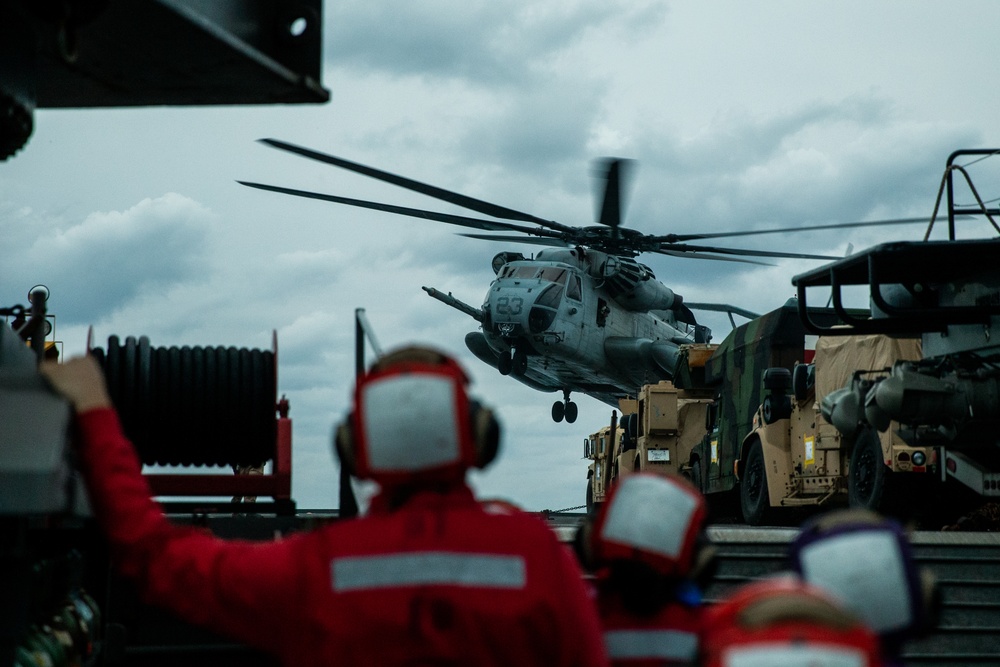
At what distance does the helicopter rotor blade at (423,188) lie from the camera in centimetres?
1587

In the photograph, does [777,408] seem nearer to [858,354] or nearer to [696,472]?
[858,354]

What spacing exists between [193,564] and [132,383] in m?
3.74

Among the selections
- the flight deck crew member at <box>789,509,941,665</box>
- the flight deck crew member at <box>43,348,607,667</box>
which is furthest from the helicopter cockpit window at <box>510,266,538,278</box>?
A: the flight deck crew member at <box>789,509,941,665</box>

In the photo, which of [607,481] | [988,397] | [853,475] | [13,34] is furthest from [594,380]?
[13,34]

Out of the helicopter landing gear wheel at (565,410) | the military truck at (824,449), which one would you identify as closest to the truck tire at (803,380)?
the military truck at (824,449)

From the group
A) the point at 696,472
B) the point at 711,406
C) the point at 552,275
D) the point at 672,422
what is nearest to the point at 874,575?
the point at 711,406

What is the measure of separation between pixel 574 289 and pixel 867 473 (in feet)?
51.6

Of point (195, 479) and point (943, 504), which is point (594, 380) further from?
point (195, 479)

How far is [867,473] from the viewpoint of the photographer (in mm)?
12625

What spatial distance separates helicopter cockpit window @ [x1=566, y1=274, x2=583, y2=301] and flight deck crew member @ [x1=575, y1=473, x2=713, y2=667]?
24551mm

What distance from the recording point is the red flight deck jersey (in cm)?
255

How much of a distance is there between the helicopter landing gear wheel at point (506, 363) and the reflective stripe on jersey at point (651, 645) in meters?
25.3

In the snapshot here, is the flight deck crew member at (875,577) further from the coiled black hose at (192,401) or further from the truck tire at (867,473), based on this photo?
the truck tire at (867,473)

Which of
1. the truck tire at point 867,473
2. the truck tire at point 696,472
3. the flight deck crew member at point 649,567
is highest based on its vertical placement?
the flight deck crew member at point 649,567
